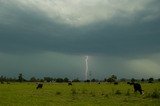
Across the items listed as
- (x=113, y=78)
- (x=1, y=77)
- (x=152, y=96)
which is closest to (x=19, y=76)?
(x=1, y=77)

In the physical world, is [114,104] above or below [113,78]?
below

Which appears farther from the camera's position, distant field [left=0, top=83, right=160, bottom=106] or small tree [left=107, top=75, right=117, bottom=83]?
small tree [left=107, top=75, right=117, bottom=83]

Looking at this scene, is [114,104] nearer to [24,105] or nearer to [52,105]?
[52,105]

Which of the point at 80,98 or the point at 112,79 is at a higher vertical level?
the point at 112,79

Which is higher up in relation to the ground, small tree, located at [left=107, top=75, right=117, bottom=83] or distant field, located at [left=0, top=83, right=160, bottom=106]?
small tree, located at [left=107, top=75, right=117, bottom=83]

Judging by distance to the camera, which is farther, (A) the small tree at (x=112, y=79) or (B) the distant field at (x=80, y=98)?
(A) the small tree at (x=112, y=79)

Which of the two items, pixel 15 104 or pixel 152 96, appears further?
pixel 152 96

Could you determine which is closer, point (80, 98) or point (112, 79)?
point (80, 98)

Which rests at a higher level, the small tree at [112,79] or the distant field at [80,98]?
the small tree at [112,79]

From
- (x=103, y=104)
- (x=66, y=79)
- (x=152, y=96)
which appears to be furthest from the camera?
(x=66, y=79)

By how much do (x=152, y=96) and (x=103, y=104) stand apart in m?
9.77

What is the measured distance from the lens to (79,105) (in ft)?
84.3

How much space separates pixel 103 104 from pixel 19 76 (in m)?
157

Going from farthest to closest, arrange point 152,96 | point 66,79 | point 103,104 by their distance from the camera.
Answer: point 66,79 → point 152,96 → point 103,104
